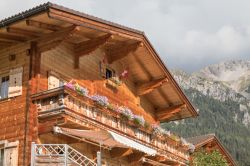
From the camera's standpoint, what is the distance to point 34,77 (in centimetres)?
1883


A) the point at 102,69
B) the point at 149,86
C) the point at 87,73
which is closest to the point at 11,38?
the point at 87,73

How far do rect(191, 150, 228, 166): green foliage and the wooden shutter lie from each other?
1433cm

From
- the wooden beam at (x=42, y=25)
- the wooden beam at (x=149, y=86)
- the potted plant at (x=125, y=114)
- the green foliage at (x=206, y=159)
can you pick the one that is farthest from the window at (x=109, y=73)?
the green foliage at (x=206, y=159)

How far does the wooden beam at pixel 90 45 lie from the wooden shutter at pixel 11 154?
538 centimetres

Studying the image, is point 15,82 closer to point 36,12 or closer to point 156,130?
point 36,12

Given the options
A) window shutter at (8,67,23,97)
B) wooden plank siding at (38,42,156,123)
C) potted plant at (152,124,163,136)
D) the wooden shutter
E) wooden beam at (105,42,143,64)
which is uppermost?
wooden beam at (105,42,143,64)

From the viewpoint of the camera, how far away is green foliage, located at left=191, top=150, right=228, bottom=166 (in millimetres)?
29703

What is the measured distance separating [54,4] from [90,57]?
237 inches

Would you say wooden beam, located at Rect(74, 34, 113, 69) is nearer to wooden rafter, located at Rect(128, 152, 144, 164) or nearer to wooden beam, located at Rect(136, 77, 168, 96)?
wooden rafter, located at Rect(128, 152, 144, 164)

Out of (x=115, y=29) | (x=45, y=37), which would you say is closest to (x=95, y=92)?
(x=115, y=29)

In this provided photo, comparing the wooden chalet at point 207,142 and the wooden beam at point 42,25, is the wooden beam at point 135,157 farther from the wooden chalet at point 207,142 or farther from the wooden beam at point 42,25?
the wooden chalet at point 207,142

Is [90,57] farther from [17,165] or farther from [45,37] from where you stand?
[17,165]

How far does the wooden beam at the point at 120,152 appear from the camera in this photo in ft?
70.4

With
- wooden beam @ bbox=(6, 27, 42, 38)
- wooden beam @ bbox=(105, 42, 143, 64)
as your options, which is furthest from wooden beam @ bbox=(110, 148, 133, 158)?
wooden beam @ bbox=(6, 27, 42, 38)
